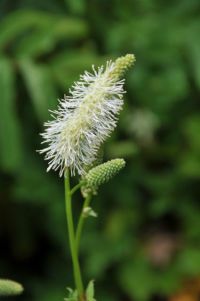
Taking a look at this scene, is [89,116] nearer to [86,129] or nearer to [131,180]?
[86,129]

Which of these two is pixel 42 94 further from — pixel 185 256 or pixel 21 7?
pixel 185 256

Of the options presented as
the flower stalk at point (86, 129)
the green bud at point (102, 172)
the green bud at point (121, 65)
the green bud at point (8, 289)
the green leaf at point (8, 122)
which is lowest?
the green bud at point (8, 289)

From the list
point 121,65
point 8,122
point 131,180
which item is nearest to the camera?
point 121,65

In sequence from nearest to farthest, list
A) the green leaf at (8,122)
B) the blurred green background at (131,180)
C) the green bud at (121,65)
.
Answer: the green bud at (121,65) < the green leaf at (8,122) < the blurred green background at (131,180)

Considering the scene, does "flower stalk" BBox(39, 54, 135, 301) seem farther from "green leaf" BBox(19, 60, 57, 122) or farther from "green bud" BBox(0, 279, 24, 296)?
"green leaf" BBox(19, 60, 57, 122)

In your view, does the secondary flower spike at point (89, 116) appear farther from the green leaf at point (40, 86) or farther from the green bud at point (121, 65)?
the green leaf at point (40, 86)

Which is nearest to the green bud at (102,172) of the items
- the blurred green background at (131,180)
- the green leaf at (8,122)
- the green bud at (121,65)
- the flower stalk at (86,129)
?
the flower stalk at (86,129)

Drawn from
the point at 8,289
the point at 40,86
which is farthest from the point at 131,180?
the point at 8,289

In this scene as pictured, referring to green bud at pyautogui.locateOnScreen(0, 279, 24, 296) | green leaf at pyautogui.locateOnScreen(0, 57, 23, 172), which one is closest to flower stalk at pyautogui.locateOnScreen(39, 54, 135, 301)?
green bud at pyautogui.locateOnScreen(0, 279, 24, 296)
